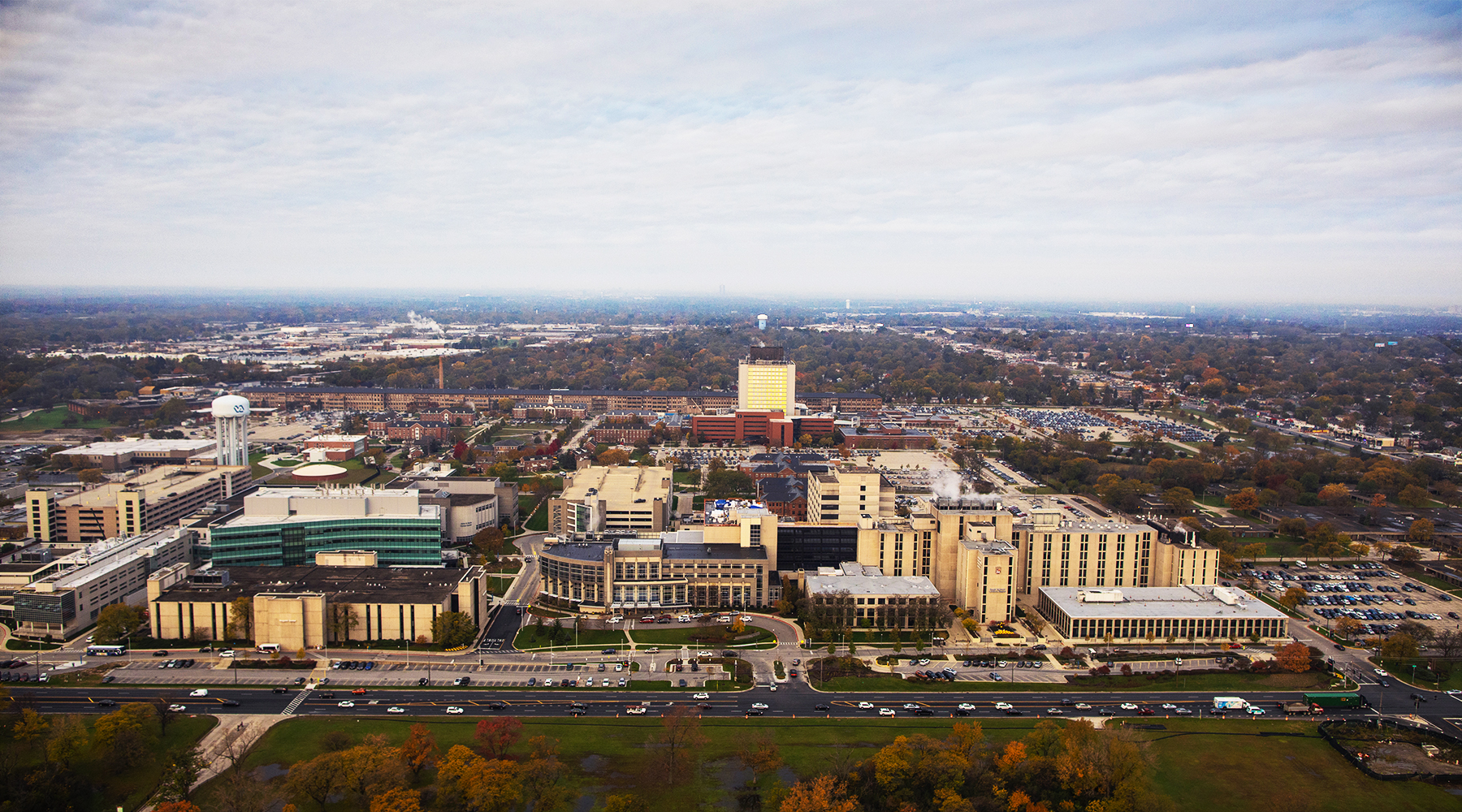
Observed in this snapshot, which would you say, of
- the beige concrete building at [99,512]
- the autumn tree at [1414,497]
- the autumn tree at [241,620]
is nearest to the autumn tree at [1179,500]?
the autumn tree at [1414,497]

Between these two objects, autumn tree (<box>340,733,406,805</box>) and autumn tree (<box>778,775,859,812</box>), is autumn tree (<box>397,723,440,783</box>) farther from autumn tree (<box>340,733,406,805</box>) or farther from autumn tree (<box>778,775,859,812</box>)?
autumn tree (<box>778,775,859,812</box>)

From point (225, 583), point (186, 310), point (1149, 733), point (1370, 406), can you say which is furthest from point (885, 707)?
point (186, 310)

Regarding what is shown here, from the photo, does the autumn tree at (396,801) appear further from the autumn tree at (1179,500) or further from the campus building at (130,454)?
the campus building at (130,454)

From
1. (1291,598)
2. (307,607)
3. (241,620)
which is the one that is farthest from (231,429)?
(1291,598)

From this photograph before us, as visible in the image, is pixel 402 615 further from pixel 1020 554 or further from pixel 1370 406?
pixel 1370 406

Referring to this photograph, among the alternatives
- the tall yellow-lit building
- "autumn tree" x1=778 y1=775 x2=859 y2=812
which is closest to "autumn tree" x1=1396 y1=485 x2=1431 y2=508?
the tall yellow-lit building

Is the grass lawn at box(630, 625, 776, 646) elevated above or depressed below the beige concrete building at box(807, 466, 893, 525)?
below
